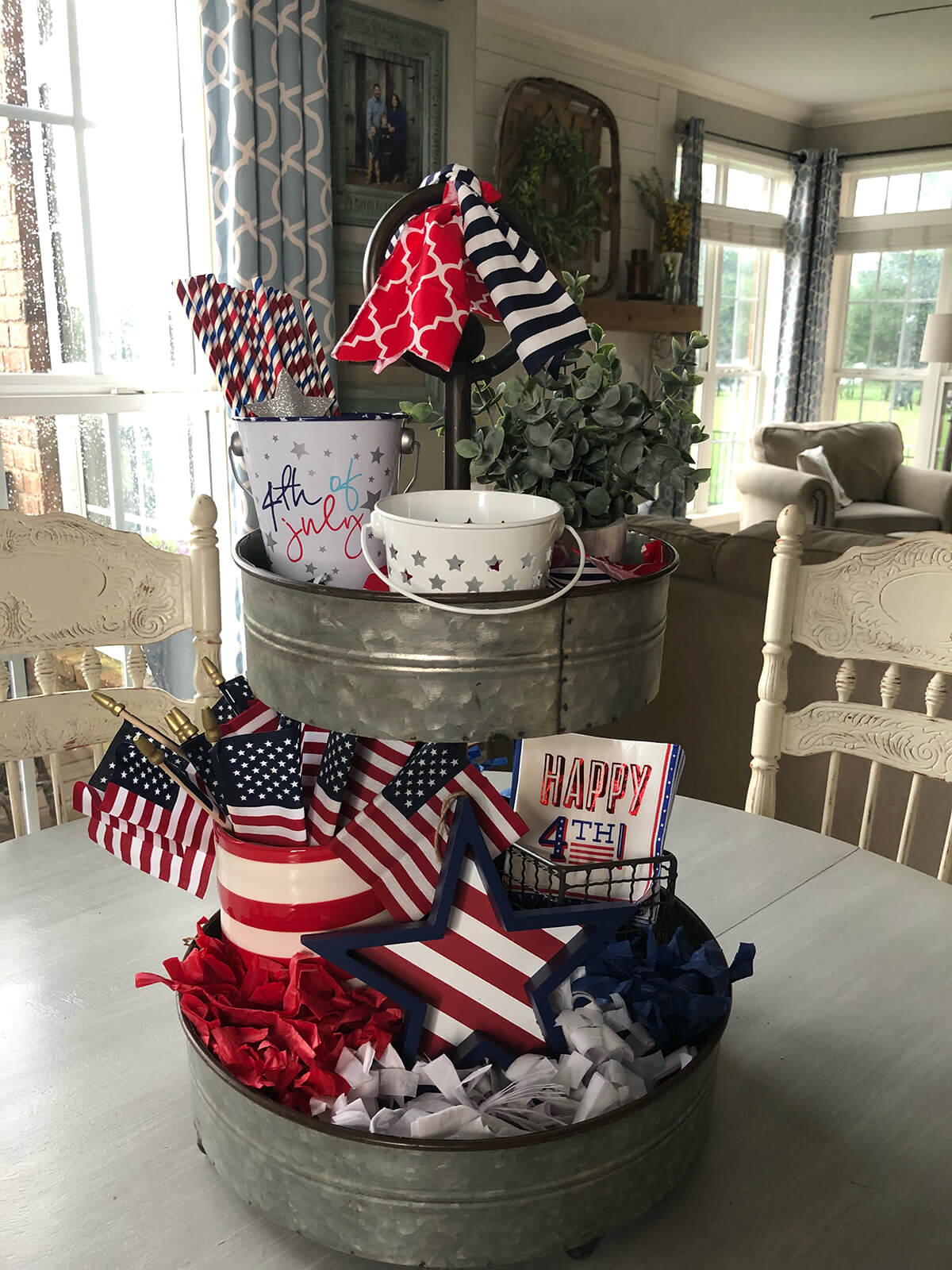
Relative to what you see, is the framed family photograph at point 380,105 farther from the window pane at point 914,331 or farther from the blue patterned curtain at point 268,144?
the window pane at point 914,331

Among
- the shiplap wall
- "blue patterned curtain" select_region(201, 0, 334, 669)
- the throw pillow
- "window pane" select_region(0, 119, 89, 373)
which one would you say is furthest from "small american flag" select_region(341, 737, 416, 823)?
the throw pillow

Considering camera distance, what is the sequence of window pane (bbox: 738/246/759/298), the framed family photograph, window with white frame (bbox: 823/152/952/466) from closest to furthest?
1. the framed family photograph
2. window with white frame (bbox: 823/152/952/466)
3. window pane (bbox: 738/246/759/298)

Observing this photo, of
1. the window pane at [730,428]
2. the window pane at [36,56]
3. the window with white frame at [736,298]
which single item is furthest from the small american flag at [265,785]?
the window pane at [730,428]

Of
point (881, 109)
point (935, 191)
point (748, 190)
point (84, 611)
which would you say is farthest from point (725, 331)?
point (84, 611)

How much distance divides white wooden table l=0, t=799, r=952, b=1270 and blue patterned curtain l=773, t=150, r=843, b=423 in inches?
230

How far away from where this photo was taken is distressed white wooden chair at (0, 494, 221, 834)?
1222 millimetres

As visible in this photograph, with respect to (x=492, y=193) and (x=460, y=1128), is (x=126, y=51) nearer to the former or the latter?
(x=492, y=193)

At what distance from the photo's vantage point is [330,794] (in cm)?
61

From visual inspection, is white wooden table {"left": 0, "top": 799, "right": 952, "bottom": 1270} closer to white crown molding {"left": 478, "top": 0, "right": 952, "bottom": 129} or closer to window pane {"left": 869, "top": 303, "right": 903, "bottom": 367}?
white crown molding {"left": 478, "top": 0, "right": 952, "bottom": 129}

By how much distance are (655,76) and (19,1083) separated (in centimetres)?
555

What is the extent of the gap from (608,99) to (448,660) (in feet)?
17.0

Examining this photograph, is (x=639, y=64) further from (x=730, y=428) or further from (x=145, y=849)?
(x=145, y=849)

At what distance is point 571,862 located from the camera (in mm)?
679

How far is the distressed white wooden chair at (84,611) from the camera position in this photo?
1.22 metres
